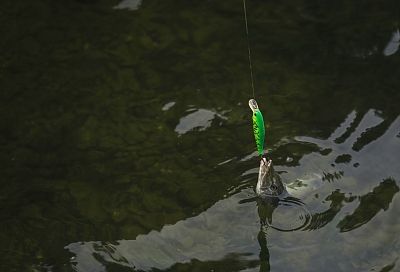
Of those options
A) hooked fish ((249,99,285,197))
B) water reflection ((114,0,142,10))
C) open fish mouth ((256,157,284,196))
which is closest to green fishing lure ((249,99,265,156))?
hooked fish ((249,99,285,197))

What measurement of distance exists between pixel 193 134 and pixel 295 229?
3.54 feet

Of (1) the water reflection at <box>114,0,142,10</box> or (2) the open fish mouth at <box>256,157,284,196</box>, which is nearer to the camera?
(2) the open fish mouth at <box>256,157,284,196</box>

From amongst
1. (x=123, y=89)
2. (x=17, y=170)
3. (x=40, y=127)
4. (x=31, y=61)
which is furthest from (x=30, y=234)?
(x=31, y=61)

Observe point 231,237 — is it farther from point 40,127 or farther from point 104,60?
point 104,60

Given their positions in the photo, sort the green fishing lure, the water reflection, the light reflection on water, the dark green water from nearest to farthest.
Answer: the green fishing lure
the light reflection on water
the dark green water
the water reflection

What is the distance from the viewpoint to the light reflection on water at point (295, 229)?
12.8 feet

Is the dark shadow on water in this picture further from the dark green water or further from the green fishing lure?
the green fishing lure

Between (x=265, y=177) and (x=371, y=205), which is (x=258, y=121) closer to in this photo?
(x=265, y=177)

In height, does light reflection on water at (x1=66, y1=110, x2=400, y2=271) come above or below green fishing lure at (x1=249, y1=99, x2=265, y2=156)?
below

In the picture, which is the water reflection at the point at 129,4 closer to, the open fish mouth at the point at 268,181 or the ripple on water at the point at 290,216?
the open fish mouth at the point at 268,181

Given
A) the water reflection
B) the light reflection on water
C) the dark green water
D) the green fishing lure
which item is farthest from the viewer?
the water reflection

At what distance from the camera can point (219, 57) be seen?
17.6 ft

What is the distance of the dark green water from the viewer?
3992mm

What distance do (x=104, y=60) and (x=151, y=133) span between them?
0.96 metres
